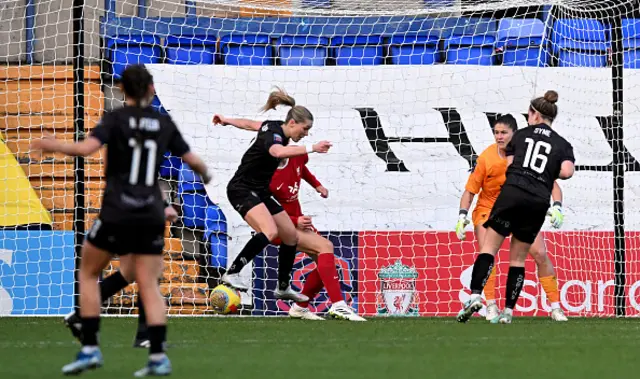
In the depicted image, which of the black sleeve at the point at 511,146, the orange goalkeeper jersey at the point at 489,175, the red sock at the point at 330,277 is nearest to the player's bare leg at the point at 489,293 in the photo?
the orange goalkeeper jersey at the point at 489,175

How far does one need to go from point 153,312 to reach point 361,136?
7714mm

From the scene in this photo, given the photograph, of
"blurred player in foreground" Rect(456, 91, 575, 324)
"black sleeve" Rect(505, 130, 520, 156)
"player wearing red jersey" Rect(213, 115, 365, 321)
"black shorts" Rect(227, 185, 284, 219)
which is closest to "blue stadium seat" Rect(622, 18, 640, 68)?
"black sleeve" Rect(505, 130, 520, 156)

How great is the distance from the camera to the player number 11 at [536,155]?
31.1ft

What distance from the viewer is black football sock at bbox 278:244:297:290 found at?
1050cm

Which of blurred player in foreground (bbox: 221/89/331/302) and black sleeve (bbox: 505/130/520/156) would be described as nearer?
black sleeve (bbox: 505/130/520/156)

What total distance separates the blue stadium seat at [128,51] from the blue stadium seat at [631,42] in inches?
205

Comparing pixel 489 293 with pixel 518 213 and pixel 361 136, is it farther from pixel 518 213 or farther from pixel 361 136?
pixel 361 136

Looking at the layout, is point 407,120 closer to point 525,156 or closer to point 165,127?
point 525,156

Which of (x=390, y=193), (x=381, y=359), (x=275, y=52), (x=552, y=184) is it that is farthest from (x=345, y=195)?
(x=381, y=359)

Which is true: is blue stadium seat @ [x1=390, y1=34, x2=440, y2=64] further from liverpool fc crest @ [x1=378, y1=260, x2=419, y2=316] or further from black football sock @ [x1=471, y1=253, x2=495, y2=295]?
black football sock @ [x1=471, y1=253, x2=495, y2=295]

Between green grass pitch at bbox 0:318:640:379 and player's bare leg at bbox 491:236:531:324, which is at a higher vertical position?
player's bare leg at bbox 491:236:531:324

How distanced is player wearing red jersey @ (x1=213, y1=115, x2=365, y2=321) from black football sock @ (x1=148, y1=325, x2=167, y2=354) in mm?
4595

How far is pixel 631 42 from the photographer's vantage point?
1383 centimetres

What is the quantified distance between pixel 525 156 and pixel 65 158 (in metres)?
5.99
